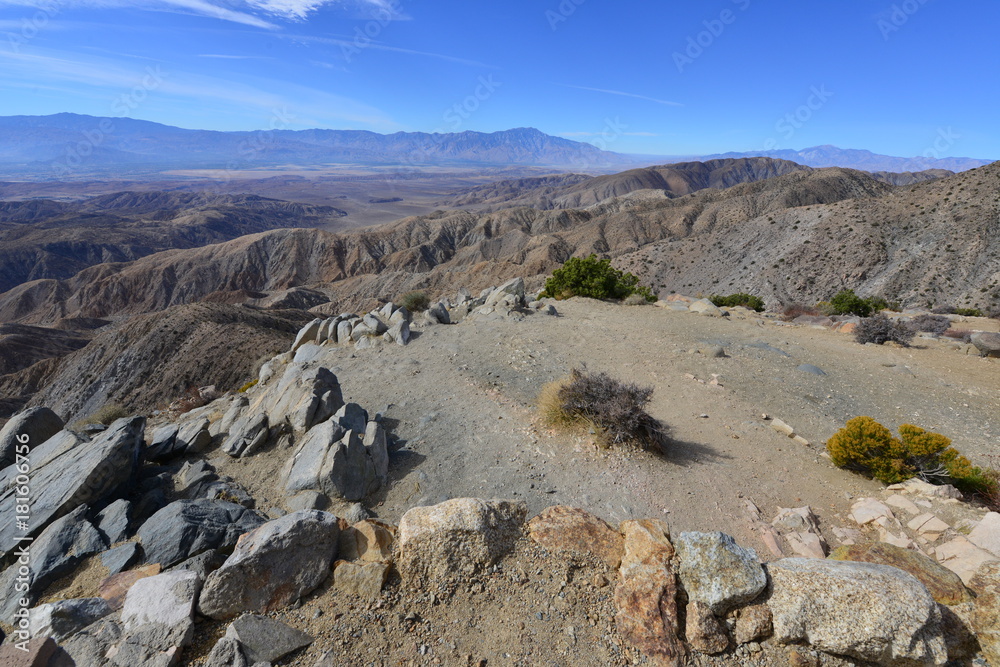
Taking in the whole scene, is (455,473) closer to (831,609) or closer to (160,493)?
(160,493)

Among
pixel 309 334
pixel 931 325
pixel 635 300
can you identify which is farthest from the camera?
pixel 635 300

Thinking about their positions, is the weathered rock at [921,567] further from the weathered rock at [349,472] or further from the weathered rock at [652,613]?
the weathered rock at [349,472]

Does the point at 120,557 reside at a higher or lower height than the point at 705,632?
lower

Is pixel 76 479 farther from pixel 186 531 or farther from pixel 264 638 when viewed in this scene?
pixel 264 638

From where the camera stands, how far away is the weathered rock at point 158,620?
3.46 m

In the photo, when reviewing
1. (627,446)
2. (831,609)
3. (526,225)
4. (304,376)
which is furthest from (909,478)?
(526,225)

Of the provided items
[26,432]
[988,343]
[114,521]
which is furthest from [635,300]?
[26,432]

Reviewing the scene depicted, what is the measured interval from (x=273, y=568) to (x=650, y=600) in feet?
11.1

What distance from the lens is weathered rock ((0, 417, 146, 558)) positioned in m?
5.61

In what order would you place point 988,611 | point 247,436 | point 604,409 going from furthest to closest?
point 247,436 < point 604,409 < point 988,611

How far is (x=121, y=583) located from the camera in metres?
4.46

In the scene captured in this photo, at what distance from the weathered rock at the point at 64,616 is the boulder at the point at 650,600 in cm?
452

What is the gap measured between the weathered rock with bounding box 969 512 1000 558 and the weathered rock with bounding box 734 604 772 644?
2798mm

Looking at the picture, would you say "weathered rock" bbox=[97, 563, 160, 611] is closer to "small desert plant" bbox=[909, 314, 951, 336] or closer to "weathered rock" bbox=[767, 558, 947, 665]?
"weathered rock" bbox=[767, 558, 947, 665]
